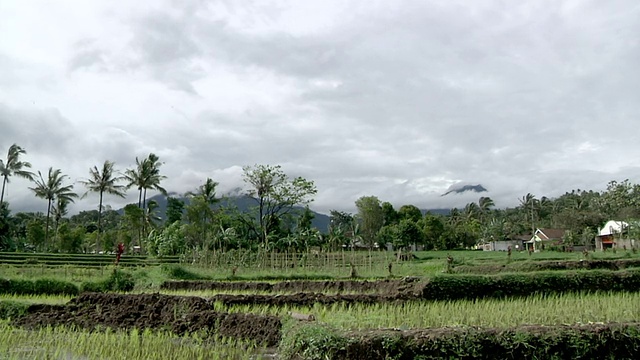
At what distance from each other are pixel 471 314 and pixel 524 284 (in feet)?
20.0

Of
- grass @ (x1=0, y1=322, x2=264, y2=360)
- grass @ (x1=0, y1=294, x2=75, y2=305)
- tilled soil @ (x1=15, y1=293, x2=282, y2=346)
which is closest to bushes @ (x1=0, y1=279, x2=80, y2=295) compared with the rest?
grass @ (x1=0, y1=294, x2=75, y2=305)

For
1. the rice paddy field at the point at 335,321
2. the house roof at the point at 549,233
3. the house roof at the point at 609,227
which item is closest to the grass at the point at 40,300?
the rice paddy field at the point at 335,321

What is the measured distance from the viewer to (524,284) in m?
14.8

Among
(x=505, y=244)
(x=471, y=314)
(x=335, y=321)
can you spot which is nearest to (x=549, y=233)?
(x=505, y=244)

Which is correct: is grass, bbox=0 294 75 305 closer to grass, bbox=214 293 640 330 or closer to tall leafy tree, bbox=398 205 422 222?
grass, bbox=214 293 640 330

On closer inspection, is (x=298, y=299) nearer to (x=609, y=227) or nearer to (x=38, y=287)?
(x=38, y=287)

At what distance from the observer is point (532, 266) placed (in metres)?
23.2

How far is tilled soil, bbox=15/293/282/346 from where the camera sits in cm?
834

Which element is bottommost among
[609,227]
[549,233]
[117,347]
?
[117,347]

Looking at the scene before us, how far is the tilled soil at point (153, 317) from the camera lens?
27.3ft

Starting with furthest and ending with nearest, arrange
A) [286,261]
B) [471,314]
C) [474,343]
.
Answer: [286,261]
[471,314]
[474,343]

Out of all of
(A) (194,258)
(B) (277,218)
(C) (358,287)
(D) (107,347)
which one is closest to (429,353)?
(D) (107,347)

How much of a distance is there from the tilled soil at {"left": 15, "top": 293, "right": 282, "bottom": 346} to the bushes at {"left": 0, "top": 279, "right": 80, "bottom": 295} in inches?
255

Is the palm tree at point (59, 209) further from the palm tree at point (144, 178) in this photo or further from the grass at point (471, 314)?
the grass at point (471, 314)
